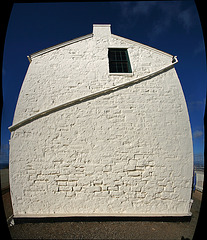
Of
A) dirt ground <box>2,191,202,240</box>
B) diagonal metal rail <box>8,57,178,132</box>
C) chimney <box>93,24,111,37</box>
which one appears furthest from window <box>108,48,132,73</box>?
dirt ground <box>2,191,202,240</box>

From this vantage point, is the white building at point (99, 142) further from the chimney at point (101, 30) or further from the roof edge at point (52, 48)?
the chimney at point (101, 30)

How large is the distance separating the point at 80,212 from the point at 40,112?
4036 millimetres

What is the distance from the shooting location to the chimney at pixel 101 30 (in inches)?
254

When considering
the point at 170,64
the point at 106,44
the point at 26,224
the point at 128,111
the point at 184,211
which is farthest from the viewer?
the point at 106,44

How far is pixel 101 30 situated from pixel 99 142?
247 inches

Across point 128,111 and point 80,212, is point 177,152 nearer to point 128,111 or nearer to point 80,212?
point 128,111

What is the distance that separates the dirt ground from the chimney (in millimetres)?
8539

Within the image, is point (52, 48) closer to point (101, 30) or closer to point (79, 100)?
point (101, 30)

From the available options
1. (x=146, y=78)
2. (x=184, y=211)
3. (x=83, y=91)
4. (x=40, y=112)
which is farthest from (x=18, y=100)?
(x=184, y=211)

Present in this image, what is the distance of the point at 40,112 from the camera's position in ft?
15.7

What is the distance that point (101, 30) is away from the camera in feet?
21.5

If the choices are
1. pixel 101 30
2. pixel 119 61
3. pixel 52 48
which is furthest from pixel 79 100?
pixel 101 30

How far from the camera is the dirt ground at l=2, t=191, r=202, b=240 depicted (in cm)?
346

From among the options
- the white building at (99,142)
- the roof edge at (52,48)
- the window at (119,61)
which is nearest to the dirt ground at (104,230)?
the white building at (99,142)
